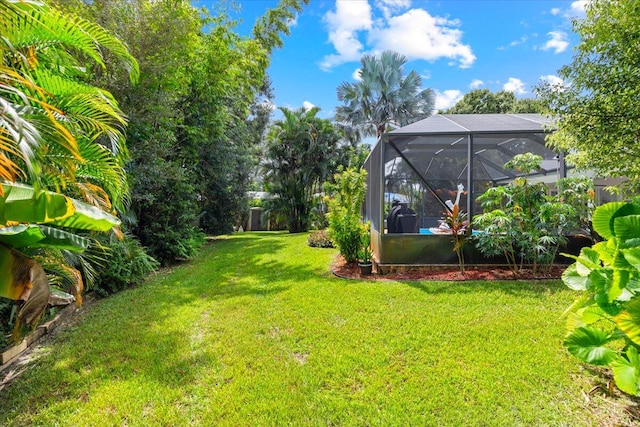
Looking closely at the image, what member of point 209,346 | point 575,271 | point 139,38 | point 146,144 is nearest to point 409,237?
point 575,271

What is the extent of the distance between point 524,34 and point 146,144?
968cm

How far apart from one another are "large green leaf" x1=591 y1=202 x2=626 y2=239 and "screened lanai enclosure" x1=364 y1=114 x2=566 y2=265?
11.0 feet

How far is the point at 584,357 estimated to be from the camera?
218cm

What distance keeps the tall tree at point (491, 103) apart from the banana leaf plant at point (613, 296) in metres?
20.9

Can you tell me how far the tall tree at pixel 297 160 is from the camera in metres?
15.6

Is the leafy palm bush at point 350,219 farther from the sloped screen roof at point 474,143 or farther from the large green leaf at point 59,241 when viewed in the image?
the large green leaf at point 59,241

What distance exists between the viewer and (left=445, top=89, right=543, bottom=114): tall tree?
20344mm

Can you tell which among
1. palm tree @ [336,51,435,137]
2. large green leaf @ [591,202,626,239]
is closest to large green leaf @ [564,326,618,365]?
large green leaf @ [591,202,626,239]

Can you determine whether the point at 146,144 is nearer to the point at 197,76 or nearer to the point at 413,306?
the point at 197,76

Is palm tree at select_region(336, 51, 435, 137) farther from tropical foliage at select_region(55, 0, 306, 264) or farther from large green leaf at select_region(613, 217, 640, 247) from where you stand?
A: large green leaf at select_region(613, 217, 640, 247)

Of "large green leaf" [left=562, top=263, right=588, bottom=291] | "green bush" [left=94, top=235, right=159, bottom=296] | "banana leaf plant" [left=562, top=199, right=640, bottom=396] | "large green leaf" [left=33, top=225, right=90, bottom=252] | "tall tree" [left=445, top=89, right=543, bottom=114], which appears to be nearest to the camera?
"banana leaf plant" [left=562, top=199, right=640, bottom=396]

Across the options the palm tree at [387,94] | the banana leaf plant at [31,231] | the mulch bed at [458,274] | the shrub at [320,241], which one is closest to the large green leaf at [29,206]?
the banana leaf plant at [31,231]

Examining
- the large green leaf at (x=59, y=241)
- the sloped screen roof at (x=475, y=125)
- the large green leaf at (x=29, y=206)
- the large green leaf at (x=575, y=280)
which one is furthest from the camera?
the sloped screen roof at (x=475, y=125)

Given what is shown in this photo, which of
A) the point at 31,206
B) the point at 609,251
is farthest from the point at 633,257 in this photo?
the point at 31,206
